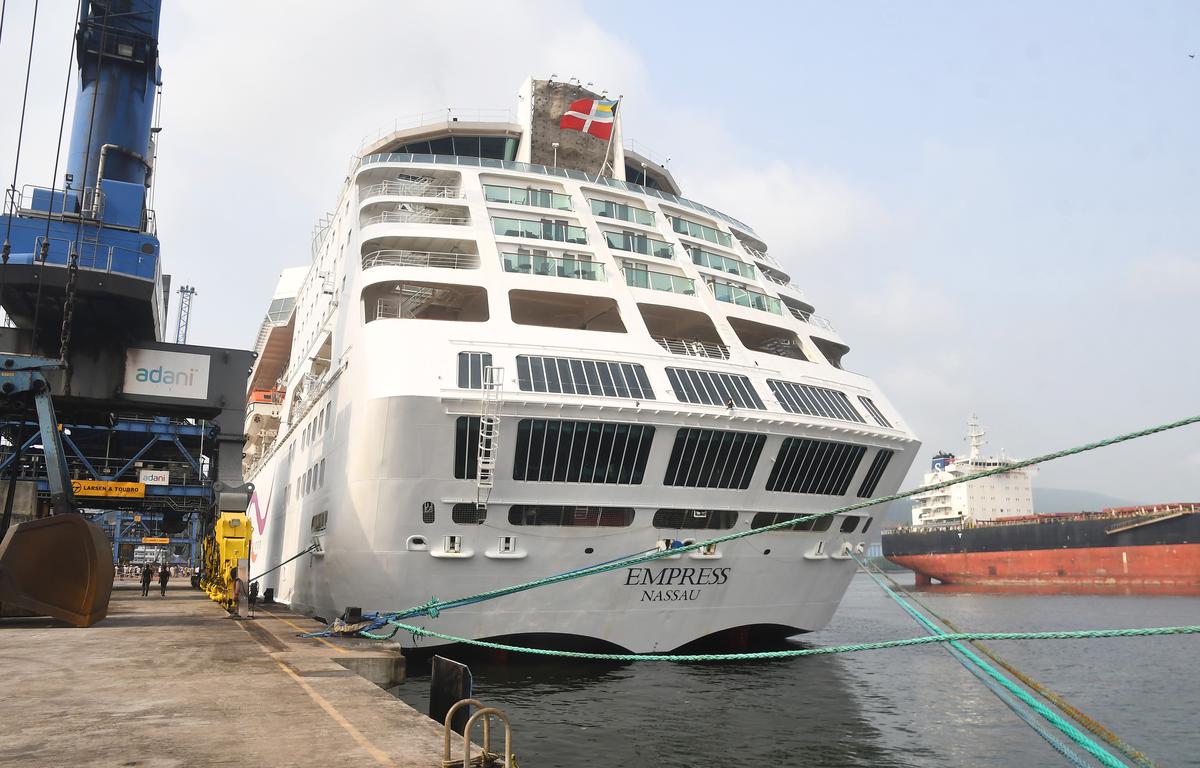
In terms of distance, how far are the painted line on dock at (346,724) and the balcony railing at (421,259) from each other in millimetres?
14666

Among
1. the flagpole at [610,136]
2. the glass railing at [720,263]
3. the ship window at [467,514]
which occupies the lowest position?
the ship window at [467,514]

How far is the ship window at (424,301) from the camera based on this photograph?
25795 mm

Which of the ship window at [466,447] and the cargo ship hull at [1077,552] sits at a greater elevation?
the ship window at [466,447]

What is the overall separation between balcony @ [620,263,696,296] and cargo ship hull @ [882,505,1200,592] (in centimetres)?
6177

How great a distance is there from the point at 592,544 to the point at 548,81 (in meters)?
21.8

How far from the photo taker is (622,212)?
29.9 metres

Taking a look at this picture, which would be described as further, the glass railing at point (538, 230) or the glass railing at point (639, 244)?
the glass railing at point (639, 244)

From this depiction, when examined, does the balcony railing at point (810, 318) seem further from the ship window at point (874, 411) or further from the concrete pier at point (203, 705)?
the concrete pier at point (203, 705)

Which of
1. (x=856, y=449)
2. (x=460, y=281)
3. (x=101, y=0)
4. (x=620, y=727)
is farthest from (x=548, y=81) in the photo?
(x=620, y=727)

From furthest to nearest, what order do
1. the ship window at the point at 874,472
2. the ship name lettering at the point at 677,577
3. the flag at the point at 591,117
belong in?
the flag at the point at 591,117 < the ship window at the point at 874,472 < the ship name lettering at the point at 677,577

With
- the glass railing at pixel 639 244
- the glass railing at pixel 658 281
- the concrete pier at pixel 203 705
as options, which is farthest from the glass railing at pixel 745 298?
the concrete pier at pixel 203 705

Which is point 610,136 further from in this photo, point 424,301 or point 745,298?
point 424,301

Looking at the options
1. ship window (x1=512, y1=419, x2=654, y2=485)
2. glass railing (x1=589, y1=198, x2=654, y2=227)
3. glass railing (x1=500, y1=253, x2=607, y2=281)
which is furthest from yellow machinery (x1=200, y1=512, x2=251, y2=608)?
glass railing (x1=589, y1=198, x2=654, y2=227)

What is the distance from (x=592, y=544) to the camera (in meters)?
21.9
